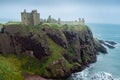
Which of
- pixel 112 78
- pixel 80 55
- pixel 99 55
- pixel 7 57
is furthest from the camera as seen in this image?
pixel 99 55

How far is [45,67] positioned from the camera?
12062cm

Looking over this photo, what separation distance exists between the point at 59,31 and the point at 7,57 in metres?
26.0

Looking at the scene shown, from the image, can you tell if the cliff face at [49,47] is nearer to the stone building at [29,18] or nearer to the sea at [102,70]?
the sea at [102,70]

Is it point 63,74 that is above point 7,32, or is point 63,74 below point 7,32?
below

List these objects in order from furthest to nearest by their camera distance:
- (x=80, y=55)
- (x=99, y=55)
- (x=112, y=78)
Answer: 1. (x=99, y=55)
2. (x=80, y=55)
3. (x=112, y=78)

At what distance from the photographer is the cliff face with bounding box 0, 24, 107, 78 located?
400 ft

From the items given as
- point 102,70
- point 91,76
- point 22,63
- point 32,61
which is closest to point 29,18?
point 32,61

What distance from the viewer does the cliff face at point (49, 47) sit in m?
122

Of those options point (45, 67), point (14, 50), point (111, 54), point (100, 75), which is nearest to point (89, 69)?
point (100, 75)

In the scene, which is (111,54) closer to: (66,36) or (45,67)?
(66,36)

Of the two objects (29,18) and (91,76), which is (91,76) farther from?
(29,18)

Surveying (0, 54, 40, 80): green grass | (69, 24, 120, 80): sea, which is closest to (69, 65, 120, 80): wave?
(69, 24, 120, 80): sea

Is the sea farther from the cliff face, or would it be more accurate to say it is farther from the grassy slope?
the grassy slope

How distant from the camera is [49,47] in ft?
423
